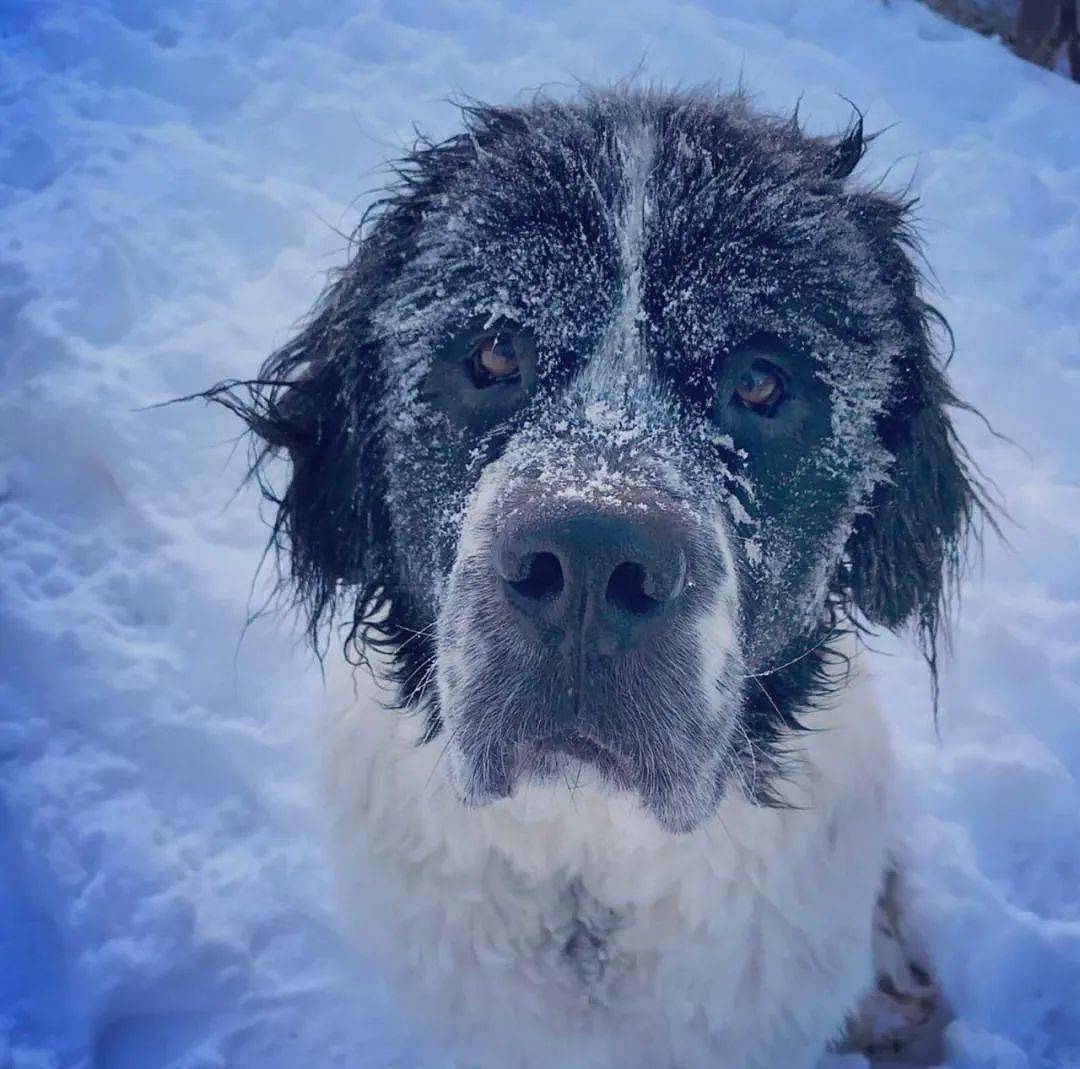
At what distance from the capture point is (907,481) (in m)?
2.17

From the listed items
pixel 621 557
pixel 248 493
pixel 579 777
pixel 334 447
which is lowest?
pixel 248 493

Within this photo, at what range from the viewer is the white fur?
211cm

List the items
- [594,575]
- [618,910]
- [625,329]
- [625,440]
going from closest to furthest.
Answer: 1. [594,575]
2. [625,440]
3. [625,329]
4. [618,910]

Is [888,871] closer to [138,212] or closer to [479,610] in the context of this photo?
[479,610]

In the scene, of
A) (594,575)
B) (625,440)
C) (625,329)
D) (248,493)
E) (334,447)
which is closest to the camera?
(594,575)

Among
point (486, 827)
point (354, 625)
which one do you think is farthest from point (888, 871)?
point (354, 625)

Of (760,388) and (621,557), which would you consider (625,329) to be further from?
(621,557)

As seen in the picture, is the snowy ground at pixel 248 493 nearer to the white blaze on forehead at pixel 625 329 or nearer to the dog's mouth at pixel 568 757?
the dog's mouth at pixel 568 757

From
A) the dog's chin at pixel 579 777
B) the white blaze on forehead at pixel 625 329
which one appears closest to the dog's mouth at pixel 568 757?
the dog's chin at pixel 579 777

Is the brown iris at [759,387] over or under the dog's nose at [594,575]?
over

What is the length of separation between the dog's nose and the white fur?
0.65 m

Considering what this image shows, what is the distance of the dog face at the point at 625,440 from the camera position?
1592mm

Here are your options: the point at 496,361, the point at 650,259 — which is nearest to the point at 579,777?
the point at 496,361

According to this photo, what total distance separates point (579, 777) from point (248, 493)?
8.17 ft
